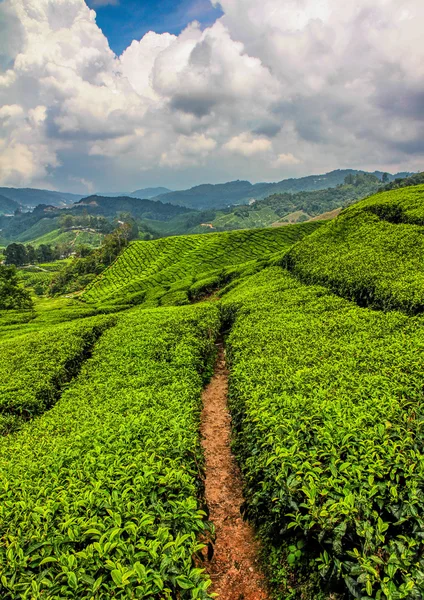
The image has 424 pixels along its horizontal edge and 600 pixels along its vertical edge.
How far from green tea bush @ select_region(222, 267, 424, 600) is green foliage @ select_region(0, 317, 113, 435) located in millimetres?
7474

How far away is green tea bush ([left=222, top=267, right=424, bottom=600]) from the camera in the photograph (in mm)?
4680

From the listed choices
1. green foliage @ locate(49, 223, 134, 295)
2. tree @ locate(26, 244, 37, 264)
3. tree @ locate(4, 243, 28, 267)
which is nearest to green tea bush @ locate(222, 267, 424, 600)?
green foliage @ locate(49, 223, 134, 295)

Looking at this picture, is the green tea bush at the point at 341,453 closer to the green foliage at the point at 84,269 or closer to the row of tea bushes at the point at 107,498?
the row of tea bushes at the point at 107,498

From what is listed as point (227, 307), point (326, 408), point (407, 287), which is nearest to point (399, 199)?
point (407, 287)

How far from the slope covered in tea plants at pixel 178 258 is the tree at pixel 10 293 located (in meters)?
10.4

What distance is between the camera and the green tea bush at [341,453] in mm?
4680

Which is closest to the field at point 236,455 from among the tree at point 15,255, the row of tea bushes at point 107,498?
the row of tea bushes at point 107,498

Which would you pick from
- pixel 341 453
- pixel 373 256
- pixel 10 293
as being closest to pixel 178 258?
pixel 10 293

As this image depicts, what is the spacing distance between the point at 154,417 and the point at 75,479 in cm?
280

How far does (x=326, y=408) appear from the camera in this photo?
25.0ft

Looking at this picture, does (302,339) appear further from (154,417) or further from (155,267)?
(155,267)

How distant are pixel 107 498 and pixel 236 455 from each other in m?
5.15

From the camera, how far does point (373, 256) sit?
21672mm

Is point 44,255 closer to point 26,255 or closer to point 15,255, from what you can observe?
point 26,255
